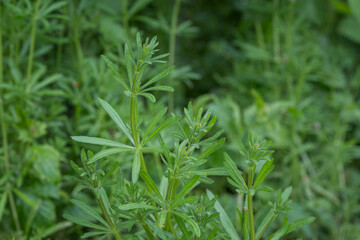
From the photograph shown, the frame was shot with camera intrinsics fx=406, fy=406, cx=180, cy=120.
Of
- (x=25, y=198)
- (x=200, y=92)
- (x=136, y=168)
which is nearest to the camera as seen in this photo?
(x=136, y=168)

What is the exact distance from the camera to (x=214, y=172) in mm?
575

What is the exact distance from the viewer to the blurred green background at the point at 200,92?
97 cm

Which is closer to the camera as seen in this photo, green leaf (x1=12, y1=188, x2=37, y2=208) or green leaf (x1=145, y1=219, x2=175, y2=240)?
green leaf (x1=145, y1=219, x2=175, y2=240)

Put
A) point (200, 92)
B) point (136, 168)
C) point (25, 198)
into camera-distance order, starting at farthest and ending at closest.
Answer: point (200, 92), point (25, 198), point (136, 168)

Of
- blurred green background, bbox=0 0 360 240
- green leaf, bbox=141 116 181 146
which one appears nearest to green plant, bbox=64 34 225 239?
green leaf, bbox=141 116 181 146

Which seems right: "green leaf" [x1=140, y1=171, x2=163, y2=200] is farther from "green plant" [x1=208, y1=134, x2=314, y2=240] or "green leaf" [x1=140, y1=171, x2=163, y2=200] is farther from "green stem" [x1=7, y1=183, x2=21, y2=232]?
"green stem" [x1=7, y1=183, x2=21, y2=232]

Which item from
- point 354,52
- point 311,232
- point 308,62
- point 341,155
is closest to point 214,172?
point 311,232

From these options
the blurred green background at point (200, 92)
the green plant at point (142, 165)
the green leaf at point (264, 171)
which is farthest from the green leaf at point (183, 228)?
the blurred green background at point (200, 92)

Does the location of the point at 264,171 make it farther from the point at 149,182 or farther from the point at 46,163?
the point at 46,163

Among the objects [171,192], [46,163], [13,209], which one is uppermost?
[171,192]

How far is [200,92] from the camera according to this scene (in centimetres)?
167

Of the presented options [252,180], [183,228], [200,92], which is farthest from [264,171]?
[200,92]

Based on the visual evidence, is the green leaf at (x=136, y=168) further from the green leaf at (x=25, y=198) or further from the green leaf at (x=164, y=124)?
the green leaf at (x=25, y=198)

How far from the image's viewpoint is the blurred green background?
0.97 m
